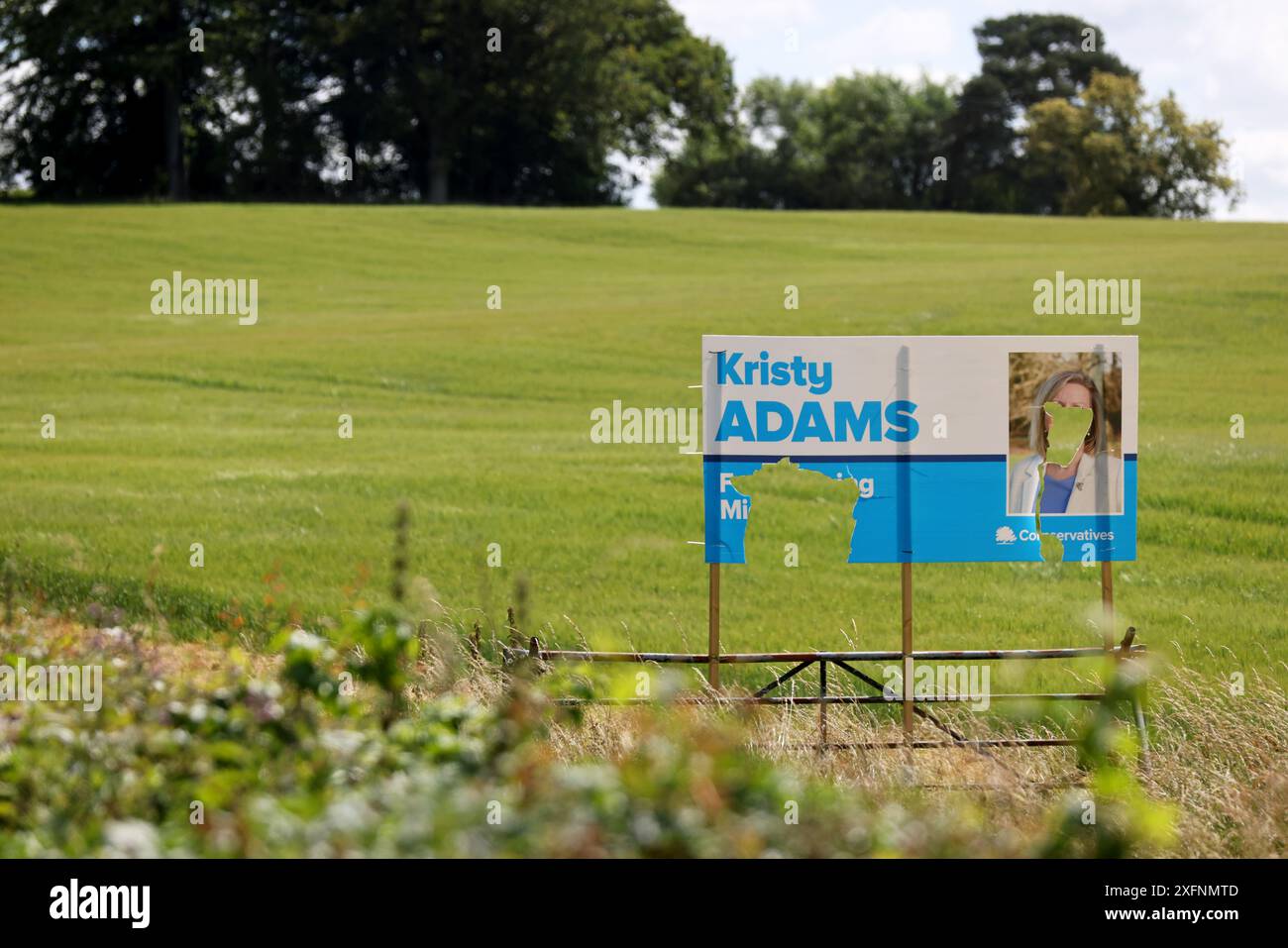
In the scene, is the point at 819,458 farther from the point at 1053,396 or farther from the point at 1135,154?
the point at 1135,154

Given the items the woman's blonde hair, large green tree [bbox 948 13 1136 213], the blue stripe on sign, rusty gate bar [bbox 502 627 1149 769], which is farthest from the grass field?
large green tree [bbox 948 13 1136 213]

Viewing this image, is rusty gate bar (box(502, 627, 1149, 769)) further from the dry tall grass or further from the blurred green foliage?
Answer: the blurred green foliage

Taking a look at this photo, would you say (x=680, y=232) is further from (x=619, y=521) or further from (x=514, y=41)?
(x=619, y=521)

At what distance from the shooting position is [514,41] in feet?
230

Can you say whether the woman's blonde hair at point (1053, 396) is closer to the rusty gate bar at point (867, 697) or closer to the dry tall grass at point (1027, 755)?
the rusty gate bar at point (867, 697)

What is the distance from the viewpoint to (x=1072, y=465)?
31.0 ft

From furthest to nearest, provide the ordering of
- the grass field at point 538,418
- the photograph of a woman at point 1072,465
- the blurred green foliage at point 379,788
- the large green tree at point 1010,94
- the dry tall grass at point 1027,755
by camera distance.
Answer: the large green tree at point 1010,94
the grass field at point 538,418
the photograph of a woman at point 1072,465
the dry tall grass at point 1027,755
the blurred green foliage at point 379,788

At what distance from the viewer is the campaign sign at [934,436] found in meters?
9.15

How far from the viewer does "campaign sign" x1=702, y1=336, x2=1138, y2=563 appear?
30.0 ft

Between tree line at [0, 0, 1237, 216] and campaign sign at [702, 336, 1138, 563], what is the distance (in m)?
54.6

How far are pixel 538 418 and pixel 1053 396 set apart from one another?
14.7 meters

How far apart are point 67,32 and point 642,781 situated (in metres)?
68.0

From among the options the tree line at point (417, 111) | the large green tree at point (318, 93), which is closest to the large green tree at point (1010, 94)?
the tree line at point (417, 111)

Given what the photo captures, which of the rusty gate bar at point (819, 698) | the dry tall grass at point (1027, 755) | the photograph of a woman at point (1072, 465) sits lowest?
the dry tall grass at point (1027, 755)
